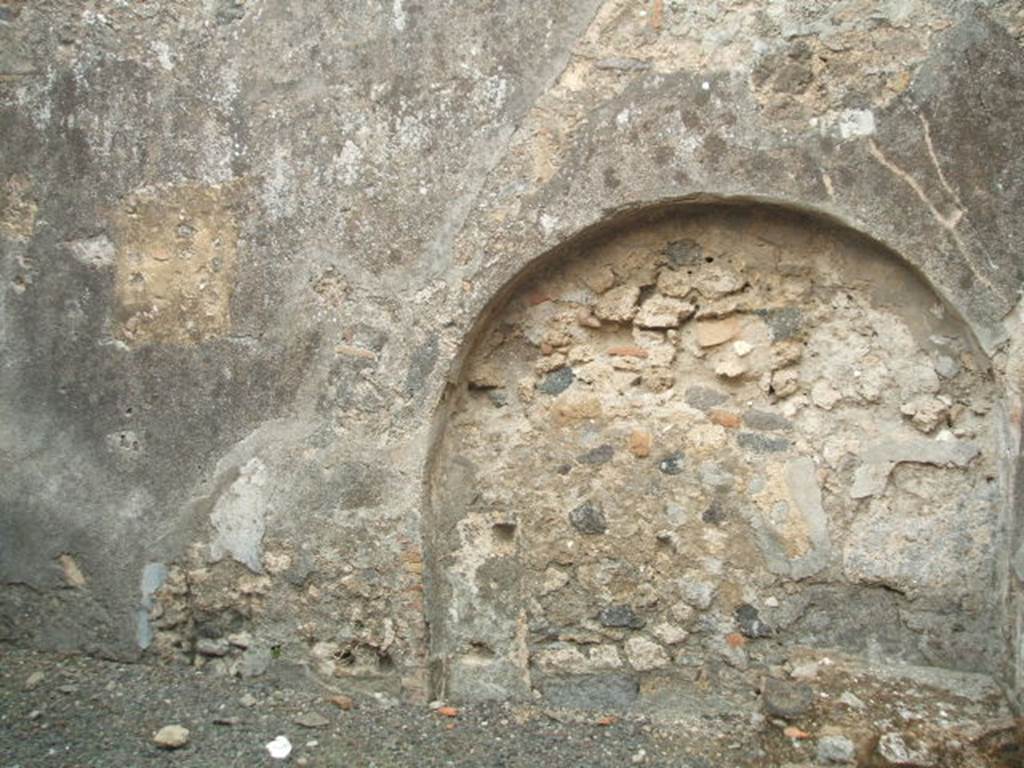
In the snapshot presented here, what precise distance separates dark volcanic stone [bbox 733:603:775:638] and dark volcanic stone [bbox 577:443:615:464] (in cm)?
58

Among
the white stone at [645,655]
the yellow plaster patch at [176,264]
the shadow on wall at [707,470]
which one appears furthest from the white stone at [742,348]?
the yellow plaster patch at [176,264]

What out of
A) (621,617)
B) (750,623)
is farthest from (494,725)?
(750,623)

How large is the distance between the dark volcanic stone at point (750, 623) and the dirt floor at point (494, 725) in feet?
0.54

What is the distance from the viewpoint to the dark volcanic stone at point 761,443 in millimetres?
2850

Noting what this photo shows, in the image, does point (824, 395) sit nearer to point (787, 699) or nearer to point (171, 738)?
point (787, 699)

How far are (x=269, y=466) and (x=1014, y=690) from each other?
7.26 ft

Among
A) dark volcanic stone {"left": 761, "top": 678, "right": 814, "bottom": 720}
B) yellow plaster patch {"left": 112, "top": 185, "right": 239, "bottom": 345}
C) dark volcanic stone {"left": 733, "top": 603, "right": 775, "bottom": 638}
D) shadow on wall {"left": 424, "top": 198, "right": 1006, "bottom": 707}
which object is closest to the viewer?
dark volcanic stone {"left": 761, "top": 678, "right": 814, "bottom": 720}

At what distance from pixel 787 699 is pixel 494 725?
2.74 feet

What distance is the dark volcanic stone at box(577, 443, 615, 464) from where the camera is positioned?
2.98 m

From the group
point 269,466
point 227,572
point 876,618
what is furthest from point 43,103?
point 876,618

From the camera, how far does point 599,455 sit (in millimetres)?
2988

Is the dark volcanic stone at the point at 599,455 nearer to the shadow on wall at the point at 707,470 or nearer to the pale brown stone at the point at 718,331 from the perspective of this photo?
the shadow on wall at the point at 707,470

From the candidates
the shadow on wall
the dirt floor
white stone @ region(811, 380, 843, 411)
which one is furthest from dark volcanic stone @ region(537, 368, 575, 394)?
the dirt floor

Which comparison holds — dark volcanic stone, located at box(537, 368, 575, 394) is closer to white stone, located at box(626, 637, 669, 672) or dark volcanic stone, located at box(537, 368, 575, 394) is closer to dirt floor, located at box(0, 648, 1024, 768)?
white stone, located at box(626, 637, 669, 672)
